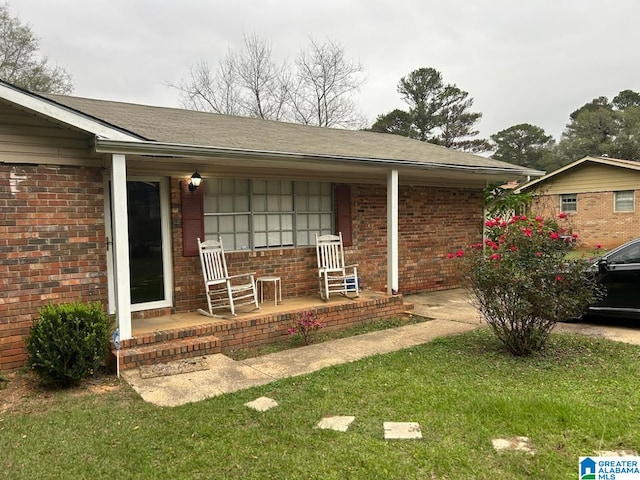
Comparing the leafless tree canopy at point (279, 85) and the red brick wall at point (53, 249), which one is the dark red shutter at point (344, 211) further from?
the leafless tree canopy at point (279, 85)

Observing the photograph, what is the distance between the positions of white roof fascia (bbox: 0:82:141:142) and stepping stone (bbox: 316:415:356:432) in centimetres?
338

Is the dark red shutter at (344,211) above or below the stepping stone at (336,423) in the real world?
above

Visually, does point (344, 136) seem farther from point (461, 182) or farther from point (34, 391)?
point (34, 391)

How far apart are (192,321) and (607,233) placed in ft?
60.3

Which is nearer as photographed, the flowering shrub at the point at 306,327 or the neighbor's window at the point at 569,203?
the flowering shrub at the point at 306,327

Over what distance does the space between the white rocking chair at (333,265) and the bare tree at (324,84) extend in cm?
1776

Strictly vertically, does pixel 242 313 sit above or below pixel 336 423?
above

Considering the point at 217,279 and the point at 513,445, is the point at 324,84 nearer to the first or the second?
the point at 217,279

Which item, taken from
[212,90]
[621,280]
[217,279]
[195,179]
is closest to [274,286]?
[217,279]

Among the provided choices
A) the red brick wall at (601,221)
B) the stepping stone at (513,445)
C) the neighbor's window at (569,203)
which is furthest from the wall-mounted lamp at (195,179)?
the neighbor's window at (569,203)

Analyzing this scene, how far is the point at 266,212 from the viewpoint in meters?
7.25

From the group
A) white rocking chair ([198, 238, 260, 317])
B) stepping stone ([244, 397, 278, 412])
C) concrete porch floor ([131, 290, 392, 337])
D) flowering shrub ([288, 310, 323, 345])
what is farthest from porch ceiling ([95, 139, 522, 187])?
stepping stone ([244, 397, 278, 412])

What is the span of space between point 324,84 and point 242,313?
68.3 feet

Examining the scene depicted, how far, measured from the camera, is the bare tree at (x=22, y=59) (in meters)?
19.8
